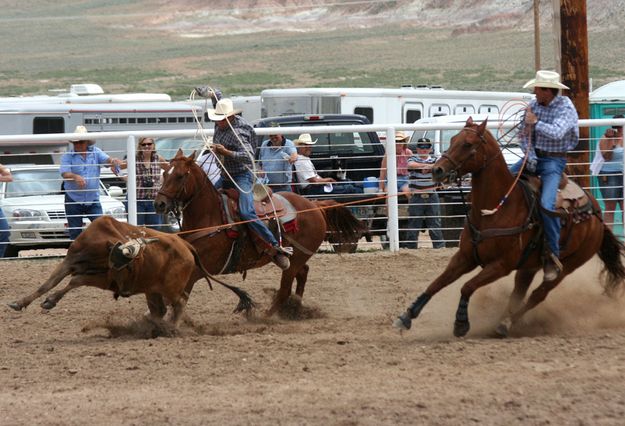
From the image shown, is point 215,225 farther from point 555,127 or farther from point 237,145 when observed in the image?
point 555,127

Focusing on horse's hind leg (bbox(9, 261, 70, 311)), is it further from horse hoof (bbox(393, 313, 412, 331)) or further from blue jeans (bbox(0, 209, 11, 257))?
blue jeans (bbox(0, 209, 11, 257))

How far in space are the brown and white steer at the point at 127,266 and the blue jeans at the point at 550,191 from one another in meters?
2.86

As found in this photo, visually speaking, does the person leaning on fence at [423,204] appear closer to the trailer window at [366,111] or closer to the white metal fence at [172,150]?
the white metal fence at [172,150]

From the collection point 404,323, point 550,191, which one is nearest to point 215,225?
point 404,323

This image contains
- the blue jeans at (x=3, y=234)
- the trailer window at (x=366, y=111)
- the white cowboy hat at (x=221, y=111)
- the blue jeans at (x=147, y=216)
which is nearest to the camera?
the white cowboy hat at (x=221, y=111)

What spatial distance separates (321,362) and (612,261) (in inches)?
134

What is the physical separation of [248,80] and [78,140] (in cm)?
5255

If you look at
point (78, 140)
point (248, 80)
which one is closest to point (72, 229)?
point (78, 140)

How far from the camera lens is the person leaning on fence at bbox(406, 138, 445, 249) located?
15031mm

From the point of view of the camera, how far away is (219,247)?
10500mm

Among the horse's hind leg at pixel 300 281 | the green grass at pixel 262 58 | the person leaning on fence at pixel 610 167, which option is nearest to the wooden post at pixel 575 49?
the person leaning on fence at pixel 610 167

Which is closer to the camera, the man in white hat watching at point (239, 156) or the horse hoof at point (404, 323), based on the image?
the horse hoof at point (404, 323)

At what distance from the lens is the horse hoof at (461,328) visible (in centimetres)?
934

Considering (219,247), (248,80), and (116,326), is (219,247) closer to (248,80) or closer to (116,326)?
(116,326)
